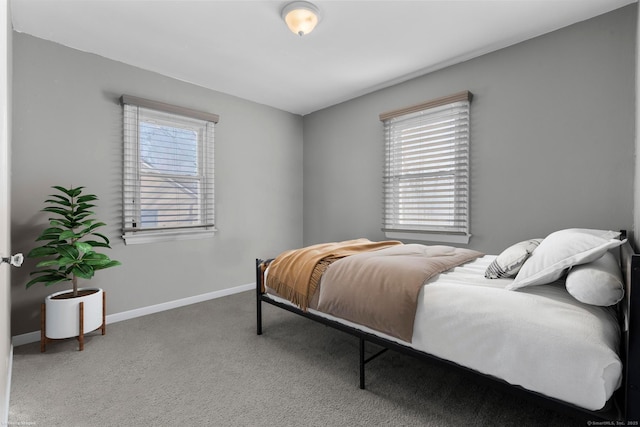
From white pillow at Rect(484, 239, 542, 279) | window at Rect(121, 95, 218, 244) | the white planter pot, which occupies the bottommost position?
the white planter pot

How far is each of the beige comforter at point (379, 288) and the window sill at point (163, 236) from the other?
81.0 inches

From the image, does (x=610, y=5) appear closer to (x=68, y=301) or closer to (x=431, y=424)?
(x=431, y=424)

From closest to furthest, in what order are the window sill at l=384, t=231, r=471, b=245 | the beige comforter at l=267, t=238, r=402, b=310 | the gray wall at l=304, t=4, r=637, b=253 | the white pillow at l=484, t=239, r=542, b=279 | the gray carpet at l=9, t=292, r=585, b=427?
the gray carpet at l=9, t=292, r=585, b=427, the white pillow at l=484, t=239, r=542, b=279, the beige comforter at l=267, t=238, r=402, b=310, the gray wall at l=304, t=4, r=637, b=253, the window sill at l=384, t=231, r=471, b=245

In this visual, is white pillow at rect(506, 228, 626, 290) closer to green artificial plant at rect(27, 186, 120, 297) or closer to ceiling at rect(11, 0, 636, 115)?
ceiling at rect(11, 0, 636, 115)

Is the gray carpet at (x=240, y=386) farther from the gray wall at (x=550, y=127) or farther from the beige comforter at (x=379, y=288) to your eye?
the gray wall at (x=550, y=127)

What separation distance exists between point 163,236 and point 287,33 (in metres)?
2.34

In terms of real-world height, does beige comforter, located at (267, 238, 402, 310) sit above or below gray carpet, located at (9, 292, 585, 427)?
above

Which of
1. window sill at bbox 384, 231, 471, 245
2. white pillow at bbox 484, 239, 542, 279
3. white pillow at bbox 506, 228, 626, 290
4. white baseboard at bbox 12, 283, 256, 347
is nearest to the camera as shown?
white pillow at bbox 506, 228, 626, 290

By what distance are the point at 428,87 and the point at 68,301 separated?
376 centimetres

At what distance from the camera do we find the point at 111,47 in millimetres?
2775

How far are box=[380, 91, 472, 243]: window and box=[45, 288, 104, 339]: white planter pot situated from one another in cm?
292

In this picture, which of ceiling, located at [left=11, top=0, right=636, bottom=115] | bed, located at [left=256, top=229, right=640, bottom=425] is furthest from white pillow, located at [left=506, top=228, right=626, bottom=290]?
ceiling, located at [left=11, top=0, right=636, bottom=115]

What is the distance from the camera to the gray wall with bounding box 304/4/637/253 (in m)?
2.28

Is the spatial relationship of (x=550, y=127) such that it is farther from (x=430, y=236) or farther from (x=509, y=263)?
(x=509, y=263)
